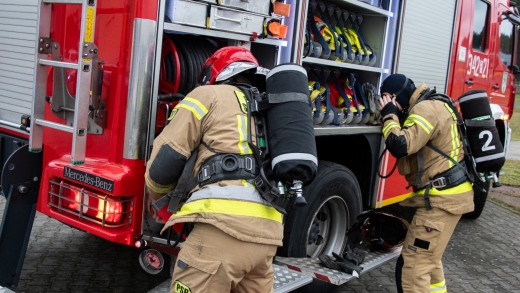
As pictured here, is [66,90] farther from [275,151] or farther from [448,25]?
[448,25]

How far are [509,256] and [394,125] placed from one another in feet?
9.11

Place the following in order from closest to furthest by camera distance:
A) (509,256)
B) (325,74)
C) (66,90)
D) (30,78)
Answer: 1. (66,90)
2. (30,78)
3. (325,74)
4. (509,256)

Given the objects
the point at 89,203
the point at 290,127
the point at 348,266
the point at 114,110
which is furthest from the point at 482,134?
the point at 89,203

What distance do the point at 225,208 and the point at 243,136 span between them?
0.33 metres

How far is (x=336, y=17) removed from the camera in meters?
4.45

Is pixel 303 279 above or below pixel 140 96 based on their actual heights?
below

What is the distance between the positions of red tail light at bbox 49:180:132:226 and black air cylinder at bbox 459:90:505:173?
2.45 metres

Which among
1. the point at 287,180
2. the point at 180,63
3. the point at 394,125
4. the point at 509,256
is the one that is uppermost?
the point at 180,63

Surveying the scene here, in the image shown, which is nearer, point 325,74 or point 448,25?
point 325,74

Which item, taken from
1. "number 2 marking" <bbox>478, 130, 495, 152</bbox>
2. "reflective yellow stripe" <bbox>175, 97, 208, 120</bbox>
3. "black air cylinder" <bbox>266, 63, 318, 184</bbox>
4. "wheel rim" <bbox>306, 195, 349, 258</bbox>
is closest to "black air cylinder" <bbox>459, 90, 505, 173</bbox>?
"number 2 marking" <bbox>478, 130, 495, 152</bbox>

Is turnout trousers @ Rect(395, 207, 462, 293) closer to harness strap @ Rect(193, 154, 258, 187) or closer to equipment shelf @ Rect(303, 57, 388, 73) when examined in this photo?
equipment shelf @ Rect(303, 57, 388, 73)

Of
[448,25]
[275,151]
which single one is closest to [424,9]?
[448,25]

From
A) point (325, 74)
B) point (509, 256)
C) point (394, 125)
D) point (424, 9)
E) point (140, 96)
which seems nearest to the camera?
point (140, 96)

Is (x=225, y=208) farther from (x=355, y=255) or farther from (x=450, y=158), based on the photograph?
(x=450, y=158)
